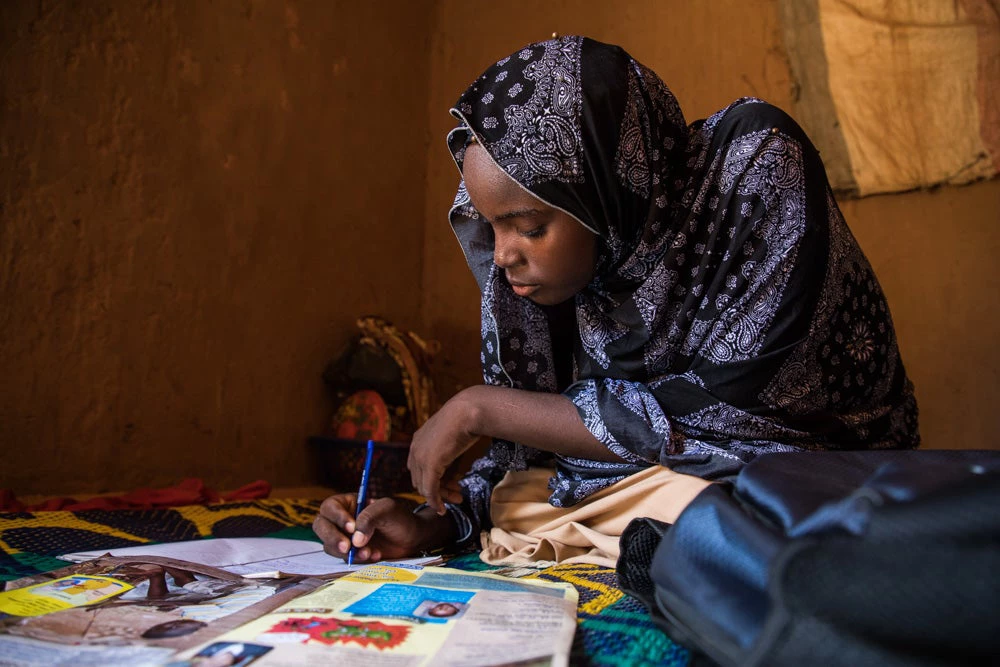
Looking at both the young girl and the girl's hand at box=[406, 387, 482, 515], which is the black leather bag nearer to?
the young girl

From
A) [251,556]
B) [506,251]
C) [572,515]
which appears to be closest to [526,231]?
[506,251]

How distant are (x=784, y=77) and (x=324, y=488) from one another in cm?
221

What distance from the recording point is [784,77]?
107 inches

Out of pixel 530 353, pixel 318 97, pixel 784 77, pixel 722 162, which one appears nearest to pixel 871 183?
pixel 784 77

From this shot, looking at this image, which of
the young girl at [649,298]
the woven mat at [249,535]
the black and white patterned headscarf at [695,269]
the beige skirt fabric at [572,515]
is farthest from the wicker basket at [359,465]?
the black and white patterned headscarf at [695,269]

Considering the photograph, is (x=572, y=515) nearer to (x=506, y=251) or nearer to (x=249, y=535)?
(x=506, y=251)

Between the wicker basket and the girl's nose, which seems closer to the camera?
the girl's nose

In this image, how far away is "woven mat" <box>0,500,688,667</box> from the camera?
3.09 ft

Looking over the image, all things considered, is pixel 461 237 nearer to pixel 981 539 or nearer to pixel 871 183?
pixel 981 539

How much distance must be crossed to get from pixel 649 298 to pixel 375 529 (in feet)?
2.20

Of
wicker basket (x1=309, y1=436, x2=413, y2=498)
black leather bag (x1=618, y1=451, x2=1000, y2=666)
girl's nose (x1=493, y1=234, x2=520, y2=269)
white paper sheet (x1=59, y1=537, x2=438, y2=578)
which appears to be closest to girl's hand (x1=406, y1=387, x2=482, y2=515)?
white paper sheet (x1=59, y1=537, x2=438, y2=578)

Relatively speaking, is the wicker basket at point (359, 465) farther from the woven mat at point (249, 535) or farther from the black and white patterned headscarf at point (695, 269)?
the black and white patterned headscarf at point (695, 269)

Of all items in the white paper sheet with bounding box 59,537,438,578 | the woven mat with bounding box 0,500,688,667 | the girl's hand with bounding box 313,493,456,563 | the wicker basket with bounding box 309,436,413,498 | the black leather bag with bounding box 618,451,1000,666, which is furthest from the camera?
the wicker basket with bounding box 309,436,413,498

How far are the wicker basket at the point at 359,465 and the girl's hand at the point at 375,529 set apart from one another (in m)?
1.02
